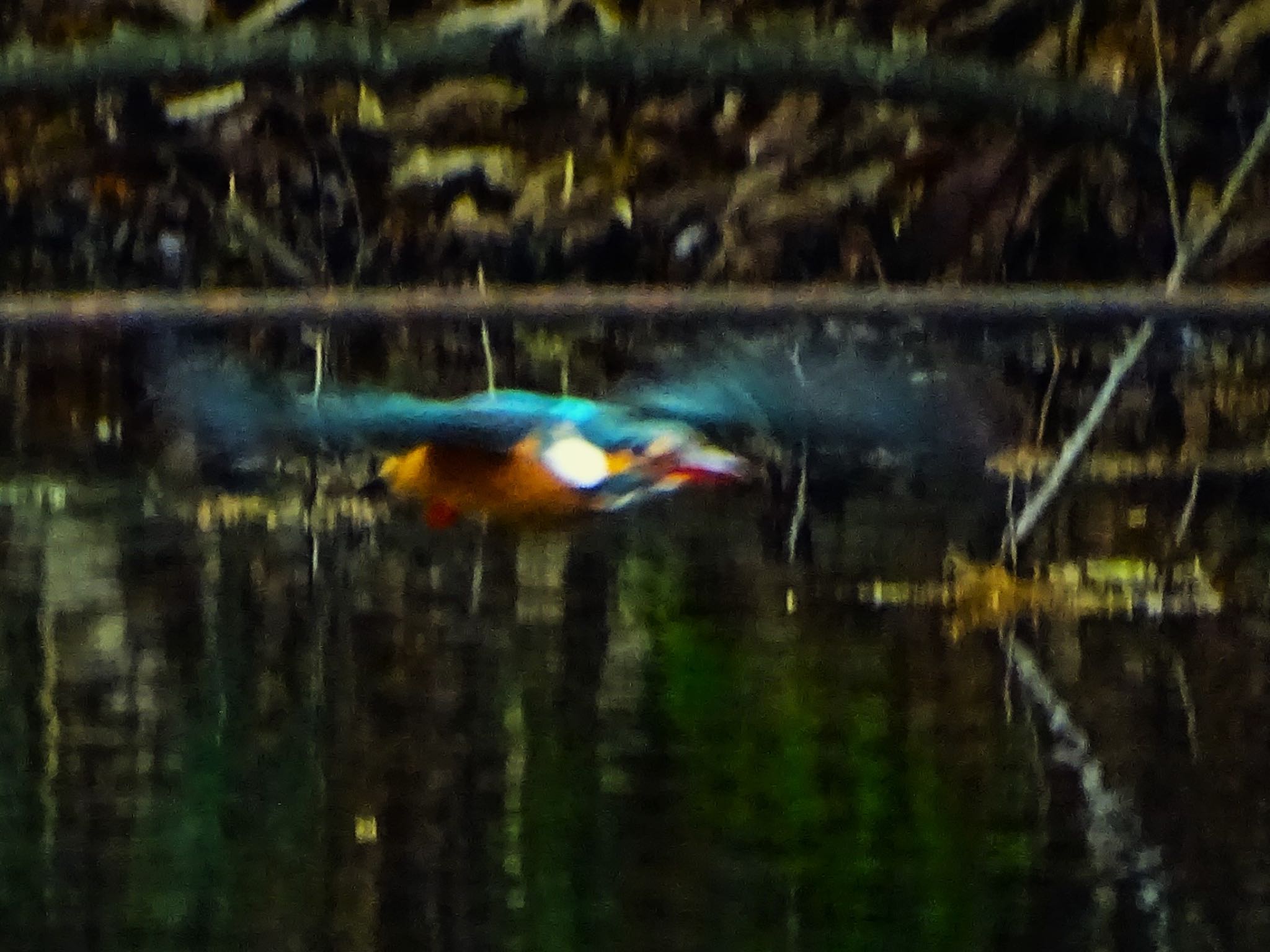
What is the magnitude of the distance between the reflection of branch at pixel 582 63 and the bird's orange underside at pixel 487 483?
25 cm

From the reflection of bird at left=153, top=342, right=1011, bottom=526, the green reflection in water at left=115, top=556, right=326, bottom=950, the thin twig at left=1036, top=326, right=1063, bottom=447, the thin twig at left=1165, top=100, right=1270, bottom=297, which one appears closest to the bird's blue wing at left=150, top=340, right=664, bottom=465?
the reflection of bird at left=153, top=342, right=1011, bottom=526

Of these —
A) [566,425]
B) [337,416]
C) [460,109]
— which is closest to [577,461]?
[566,425]

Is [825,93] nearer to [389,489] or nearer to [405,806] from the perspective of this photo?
[389,489]

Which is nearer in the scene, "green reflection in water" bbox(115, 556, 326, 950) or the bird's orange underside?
the bird's orange underside

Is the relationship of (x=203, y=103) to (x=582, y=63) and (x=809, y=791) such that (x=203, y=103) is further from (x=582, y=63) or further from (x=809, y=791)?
(x=809, y=791)

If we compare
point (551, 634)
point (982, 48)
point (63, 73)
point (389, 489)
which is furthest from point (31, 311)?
point (982, 48)

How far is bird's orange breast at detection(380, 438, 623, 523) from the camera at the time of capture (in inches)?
28.0

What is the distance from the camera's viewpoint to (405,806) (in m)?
0.82

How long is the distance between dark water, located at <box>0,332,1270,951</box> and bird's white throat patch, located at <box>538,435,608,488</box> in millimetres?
64

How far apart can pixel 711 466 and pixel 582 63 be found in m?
0.27

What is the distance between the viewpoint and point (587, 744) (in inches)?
32.2

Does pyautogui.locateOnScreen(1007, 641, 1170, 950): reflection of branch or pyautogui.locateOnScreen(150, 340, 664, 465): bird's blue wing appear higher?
pyautogui.locateOnScreen(150, 340, 664, 465): bird's blue wing

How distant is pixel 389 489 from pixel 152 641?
0.23 metres

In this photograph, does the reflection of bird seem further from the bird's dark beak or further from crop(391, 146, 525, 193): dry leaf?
crop(391, 146, 525, 193): dry leaf
